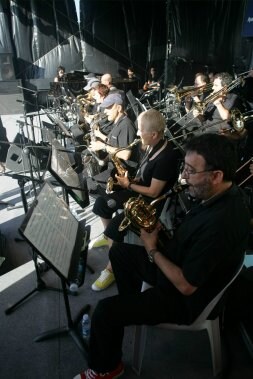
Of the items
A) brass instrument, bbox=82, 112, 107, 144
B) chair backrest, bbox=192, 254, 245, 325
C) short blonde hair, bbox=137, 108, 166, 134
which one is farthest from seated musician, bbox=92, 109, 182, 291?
brass instrument, bbox=82, 112, 107, 144

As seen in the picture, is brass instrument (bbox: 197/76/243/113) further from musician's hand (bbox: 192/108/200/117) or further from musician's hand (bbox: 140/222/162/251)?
musician's hand (bbox: 140/222/162/251)

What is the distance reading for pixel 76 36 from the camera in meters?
11.0

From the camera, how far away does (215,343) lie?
1840 millimetres

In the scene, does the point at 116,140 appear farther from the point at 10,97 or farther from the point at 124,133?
the point at 10,97

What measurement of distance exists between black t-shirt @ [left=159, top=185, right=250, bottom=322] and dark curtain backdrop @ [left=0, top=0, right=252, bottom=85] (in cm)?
840

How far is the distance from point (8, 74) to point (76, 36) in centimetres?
294

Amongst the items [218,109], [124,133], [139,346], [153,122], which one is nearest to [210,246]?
[139,346]

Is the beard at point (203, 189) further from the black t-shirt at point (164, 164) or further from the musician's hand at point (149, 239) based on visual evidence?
the black t-shirt at point (164, 164)

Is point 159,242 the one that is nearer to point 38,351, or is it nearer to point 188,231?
point 188,231

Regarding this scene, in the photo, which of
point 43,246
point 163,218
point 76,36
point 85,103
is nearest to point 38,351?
point 43,246

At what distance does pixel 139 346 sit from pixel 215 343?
1.59ft

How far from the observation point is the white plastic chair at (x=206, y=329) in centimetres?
167

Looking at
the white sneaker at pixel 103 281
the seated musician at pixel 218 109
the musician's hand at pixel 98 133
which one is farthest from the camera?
the musician's hand at pixel 98 133

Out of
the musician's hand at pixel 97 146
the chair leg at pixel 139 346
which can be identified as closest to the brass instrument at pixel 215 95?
the musician's hand at pixel 97 146
